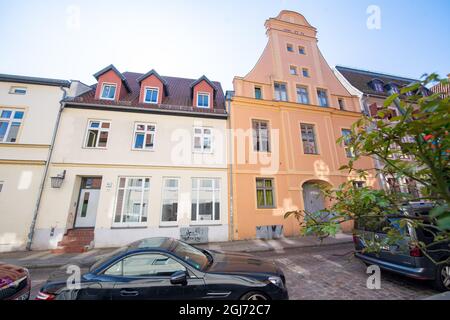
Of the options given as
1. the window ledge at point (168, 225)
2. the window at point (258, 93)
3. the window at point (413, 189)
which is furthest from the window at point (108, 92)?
the window at point (413, 189)

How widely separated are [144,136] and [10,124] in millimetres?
6504

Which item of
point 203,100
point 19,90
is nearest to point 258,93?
point 203,100

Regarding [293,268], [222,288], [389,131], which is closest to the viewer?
[389,131]

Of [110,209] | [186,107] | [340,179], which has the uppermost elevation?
[186,107]

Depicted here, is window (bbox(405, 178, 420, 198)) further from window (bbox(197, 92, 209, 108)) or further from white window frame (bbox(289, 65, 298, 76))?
white window frame (bbox(289, 65, 298, 76))

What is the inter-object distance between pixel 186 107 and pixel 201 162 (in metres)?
3.60

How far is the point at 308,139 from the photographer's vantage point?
38.7 ft

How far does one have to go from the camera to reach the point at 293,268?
5387 millimetres

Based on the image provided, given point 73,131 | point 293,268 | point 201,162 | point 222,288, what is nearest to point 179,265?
point 222,288

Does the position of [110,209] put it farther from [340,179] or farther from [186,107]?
[340,179]

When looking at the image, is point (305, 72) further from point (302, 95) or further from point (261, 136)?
→ point (261, 136)

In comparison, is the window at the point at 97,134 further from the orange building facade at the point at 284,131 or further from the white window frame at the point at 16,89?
the orange building facade at the point at 284,131

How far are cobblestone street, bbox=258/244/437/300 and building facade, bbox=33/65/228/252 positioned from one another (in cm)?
449
